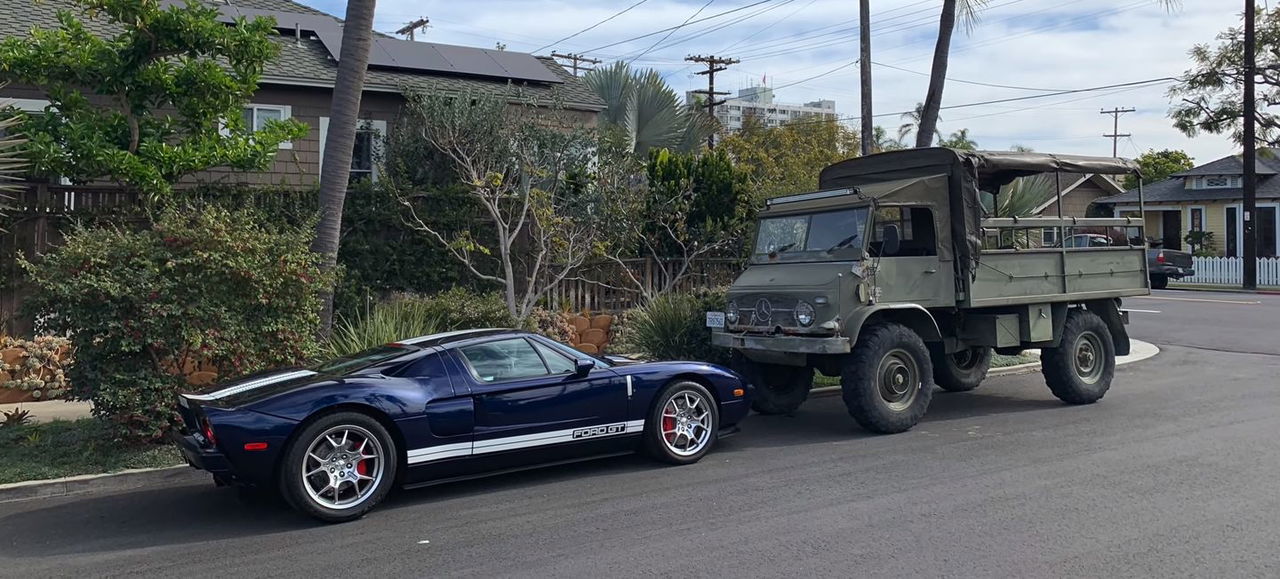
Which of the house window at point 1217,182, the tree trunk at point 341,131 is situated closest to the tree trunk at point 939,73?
the tree trunk at point 341,131

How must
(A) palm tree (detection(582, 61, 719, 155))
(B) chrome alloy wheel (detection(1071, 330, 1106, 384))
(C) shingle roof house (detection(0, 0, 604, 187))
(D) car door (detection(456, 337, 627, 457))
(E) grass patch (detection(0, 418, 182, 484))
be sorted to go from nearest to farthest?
(D) car door (detection(456, 337, 627, 457)) → (E) grass patch (detection(0, 418, 182, 484)) → (B) chrome alloy wheel (detection(1071, 330, 1106, 384)) → (C) shingle roof house (detection(0, 0, 604, 187)) → (A) palm tree (detection(582, 61, 719, 155))

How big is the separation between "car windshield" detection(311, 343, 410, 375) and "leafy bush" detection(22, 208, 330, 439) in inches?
47.9

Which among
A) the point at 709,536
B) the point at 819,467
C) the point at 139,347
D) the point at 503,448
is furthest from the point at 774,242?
the point at 139,347

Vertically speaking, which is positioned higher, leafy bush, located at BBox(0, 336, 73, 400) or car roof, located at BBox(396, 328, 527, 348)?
car roof, located at BBox(396, 328, 527, 348)

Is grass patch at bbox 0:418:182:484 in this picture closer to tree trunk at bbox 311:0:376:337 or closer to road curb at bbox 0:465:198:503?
road curb at bbox 0:465:198:503

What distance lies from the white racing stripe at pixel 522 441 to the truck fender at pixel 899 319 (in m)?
2.37

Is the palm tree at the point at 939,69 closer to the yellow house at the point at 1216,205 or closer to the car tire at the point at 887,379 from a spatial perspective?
the car tire at the point at 887,379

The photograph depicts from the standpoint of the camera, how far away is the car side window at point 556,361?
7.75 m

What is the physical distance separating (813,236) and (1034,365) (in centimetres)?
530

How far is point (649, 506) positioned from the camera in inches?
267

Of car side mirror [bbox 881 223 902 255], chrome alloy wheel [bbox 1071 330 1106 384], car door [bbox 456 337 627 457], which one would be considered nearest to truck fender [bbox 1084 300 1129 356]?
chrome alloy wheel [bbox 1071 330 1106 384]

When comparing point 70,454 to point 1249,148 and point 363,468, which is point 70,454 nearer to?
point 363,468

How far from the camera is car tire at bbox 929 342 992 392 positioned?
37.6ft

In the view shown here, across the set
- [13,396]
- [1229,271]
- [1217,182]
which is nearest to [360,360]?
→ [13,396]
